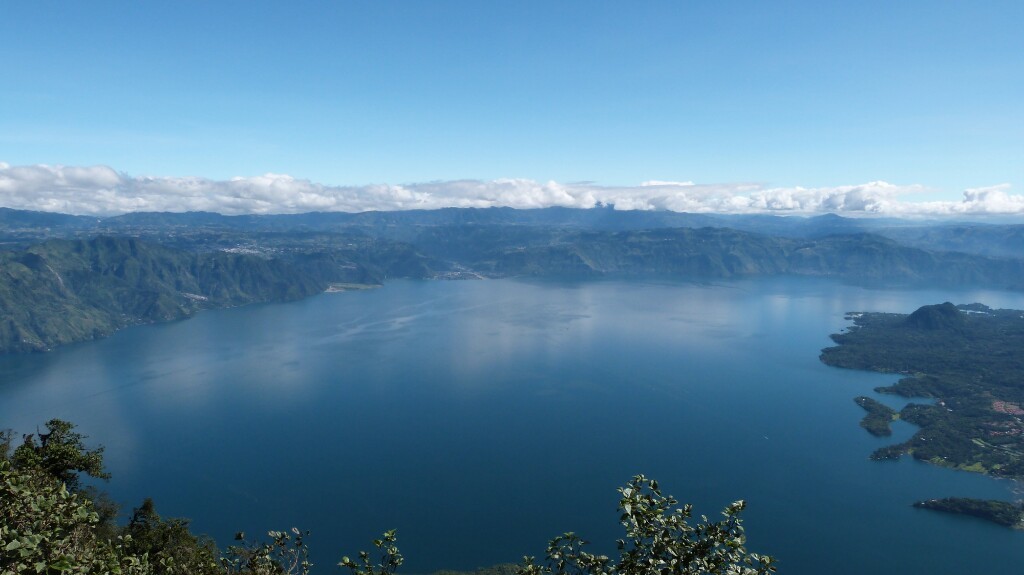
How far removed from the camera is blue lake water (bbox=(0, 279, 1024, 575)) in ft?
218

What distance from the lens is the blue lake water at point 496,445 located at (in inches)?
2618

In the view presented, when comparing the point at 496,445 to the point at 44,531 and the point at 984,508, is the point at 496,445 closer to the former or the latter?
the point at 984,508

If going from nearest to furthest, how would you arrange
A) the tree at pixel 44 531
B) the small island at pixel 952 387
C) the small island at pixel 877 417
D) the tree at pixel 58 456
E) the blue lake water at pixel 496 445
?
1. the tree at pixel 44 531
2. the tree at pixel 58 456
3. the blue lake water at pixel 496 445
4. the small island at pixel 952 387
5. the small island at pixel 877 417

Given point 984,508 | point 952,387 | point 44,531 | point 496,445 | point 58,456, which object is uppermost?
point 44,531

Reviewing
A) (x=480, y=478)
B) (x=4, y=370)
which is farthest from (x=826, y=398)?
(x=4, y=370)

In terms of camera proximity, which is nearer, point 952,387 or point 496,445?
point 496,445

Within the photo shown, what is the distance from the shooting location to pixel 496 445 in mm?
90875

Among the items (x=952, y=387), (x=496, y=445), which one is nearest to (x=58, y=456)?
(x=496, y=445)

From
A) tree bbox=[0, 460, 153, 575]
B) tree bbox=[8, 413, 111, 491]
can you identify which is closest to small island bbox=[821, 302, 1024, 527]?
tree bbox=[8, 413, 111, 491]

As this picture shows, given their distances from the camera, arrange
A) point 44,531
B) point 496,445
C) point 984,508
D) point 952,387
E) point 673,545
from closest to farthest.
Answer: point 44,531 < point 673,545 < point 984,508 < point 496,445 < point 952,387

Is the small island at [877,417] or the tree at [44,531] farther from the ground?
the tree at [44,531]

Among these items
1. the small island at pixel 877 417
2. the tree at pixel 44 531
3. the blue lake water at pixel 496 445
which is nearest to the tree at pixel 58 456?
the tree at pixel 44 531

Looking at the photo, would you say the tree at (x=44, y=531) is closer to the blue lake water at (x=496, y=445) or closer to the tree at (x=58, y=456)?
the tree at (x=58, y=456)

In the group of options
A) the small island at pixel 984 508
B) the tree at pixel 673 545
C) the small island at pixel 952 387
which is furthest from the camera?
the small island at pixel 952 387
